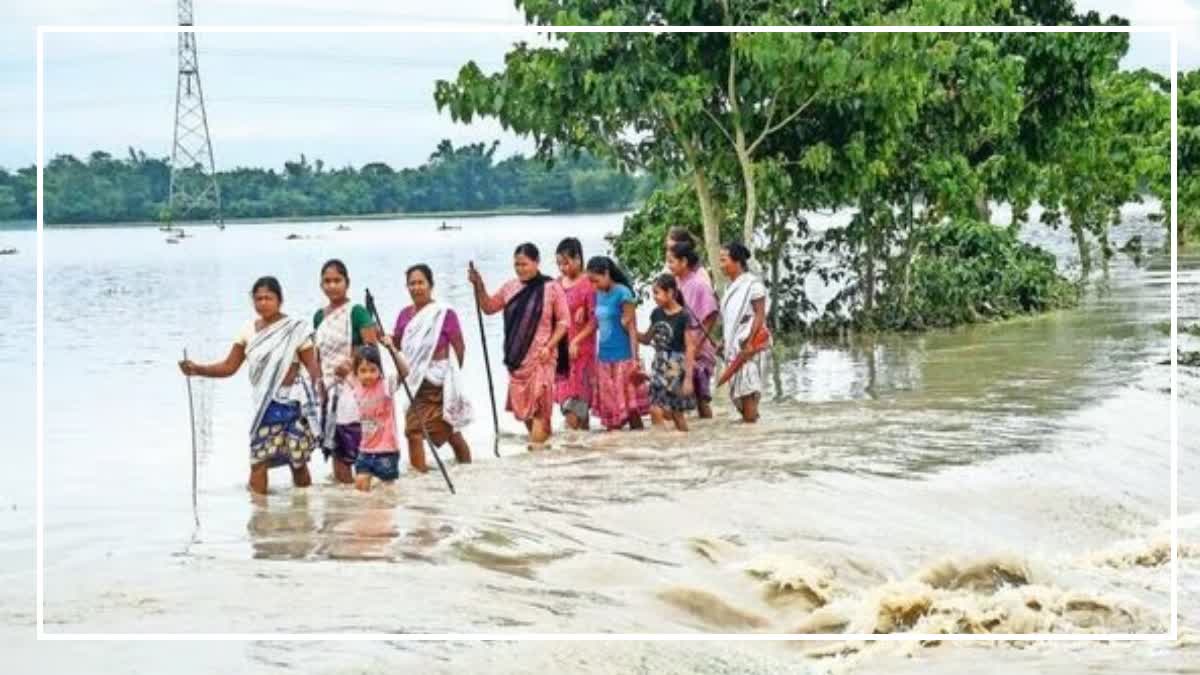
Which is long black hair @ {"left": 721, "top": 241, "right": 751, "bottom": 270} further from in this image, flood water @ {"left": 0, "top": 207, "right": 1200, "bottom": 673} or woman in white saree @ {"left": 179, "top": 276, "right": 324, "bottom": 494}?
woman in white saree @ {"left": 179, "top": 276, "right": 324, "bottom": 494}

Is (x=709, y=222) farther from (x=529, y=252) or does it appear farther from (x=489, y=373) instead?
(x=529, y=252)

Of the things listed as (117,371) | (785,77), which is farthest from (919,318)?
(117,371)

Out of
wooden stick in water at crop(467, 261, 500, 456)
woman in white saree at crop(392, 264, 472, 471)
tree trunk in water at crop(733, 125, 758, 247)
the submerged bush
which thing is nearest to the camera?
woman in white saree at crop(392, 264, 472, 471)

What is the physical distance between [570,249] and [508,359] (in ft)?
2.24

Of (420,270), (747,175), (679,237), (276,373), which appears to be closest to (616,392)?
(679,237)

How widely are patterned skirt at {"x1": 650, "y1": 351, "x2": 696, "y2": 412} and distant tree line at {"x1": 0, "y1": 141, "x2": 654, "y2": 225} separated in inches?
85.2

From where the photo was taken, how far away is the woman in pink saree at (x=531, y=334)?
34.4 feet

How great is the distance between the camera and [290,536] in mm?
8227

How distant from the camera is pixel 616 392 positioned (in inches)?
444

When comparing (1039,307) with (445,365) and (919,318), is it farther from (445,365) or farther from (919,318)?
(445,365)

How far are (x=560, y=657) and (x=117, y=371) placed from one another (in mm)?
9075

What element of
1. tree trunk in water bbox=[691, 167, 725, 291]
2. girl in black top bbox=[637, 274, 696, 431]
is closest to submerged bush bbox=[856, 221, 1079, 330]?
tree trunk in water bbox=[691, 167, 725, 291]

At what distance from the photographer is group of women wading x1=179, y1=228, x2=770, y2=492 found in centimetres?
893

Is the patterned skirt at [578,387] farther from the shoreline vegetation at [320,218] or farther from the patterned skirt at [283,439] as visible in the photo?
the shoreline vegetation at [320,218]
